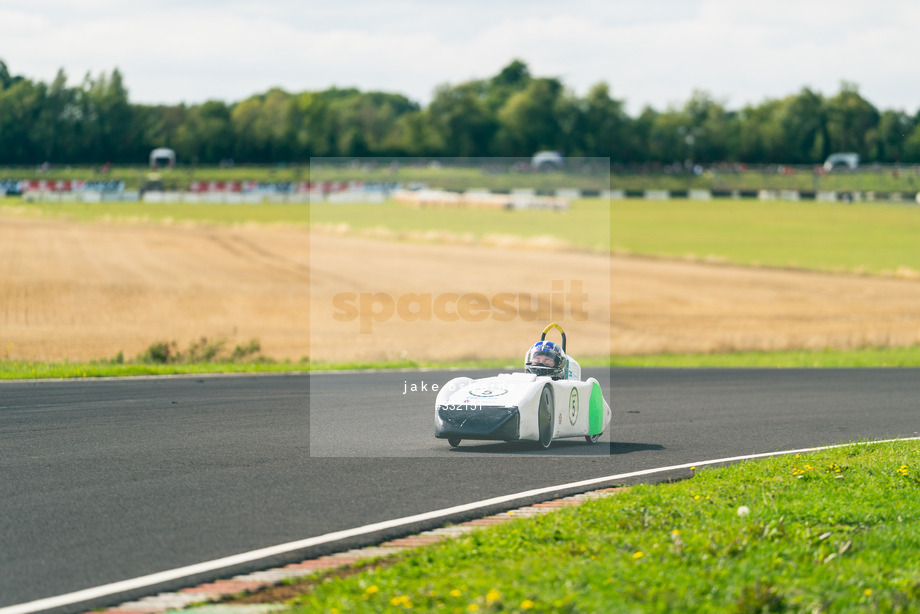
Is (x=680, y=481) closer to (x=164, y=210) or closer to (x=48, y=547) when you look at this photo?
(x=48, y=547)

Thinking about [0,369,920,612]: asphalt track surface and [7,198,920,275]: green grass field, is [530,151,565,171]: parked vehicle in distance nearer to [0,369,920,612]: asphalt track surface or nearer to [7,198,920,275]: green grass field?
[7,198,920,275]: green grass field

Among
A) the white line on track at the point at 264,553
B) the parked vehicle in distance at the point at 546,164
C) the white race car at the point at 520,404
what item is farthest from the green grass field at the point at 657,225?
the white line on track at the point at 264,553

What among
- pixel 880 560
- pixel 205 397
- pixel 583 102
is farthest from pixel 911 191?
pixel 880 560

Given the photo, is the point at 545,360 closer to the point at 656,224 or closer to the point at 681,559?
the point at 681,559

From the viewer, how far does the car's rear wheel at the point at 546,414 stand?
1149cm

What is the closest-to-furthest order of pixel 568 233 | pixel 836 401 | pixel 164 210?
pixel 836 401
pixel 568 233
pixel 164 210

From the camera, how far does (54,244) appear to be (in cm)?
4566

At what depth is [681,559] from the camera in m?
6.87

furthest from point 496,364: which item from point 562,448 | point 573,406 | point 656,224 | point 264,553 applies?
point 656,224

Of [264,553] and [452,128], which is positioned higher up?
[452,128]

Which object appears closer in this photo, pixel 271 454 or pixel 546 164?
pixel 271 454

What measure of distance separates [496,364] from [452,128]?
→ 81107 millimetres

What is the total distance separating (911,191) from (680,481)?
8640cm

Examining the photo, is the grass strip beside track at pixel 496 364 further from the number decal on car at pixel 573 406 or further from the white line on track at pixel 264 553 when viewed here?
the white line on track at pixel 264 553
